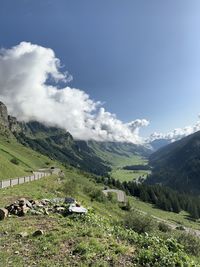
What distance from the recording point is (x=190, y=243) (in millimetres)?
29984

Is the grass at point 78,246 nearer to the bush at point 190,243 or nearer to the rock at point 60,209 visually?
the rock at point 60,209

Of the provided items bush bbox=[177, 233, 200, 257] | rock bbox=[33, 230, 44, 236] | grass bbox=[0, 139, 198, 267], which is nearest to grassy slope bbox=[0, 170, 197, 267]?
grass bbox=[0, 139, 198, 267]

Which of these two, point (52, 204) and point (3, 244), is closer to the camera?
point (3, 244)

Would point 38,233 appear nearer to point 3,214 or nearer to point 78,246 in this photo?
point 78,246

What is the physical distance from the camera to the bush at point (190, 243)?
91.6 feet

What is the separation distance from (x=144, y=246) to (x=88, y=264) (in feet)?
13.5

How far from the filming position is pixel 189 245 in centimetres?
2898

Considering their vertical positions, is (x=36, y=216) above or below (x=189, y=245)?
above

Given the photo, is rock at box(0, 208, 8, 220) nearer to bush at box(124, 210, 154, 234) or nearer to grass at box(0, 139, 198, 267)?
grass at box(0, 139, 198, 267)

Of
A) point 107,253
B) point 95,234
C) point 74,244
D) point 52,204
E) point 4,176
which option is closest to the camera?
point 107,253

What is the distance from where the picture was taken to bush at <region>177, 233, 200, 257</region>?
1099 inches

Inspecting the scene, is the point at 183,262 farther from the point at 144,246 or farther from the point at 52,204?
the point at 52,204

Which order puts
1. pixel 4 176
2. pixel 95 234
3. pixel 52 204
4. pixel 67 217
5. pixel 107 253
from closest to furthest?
pixel 107 253, pixel 95 234, pixel 67 217, pixel 52 204, pixel 4 176

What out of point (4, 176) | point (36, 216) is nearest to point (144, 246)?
point (36, 216)
